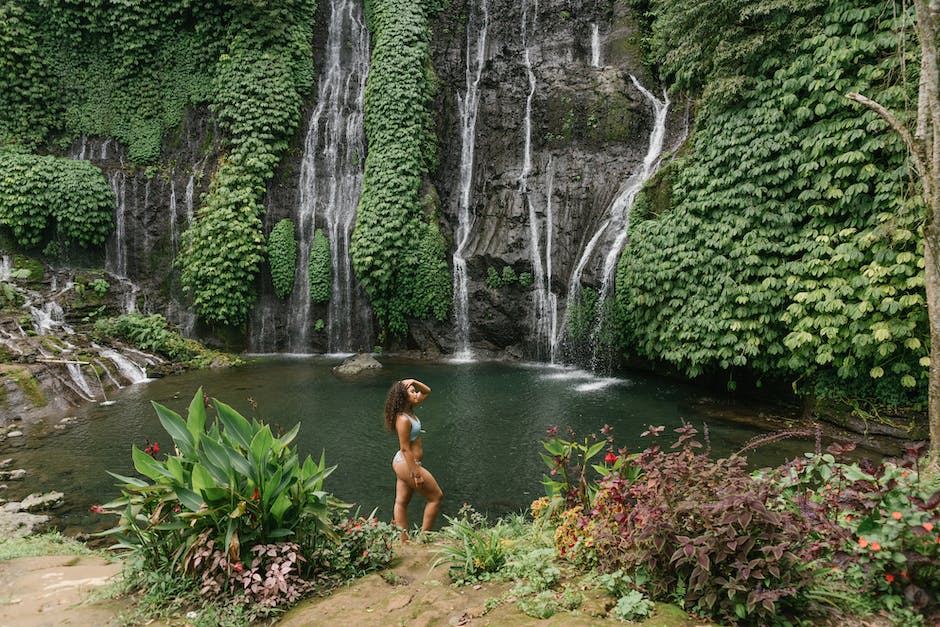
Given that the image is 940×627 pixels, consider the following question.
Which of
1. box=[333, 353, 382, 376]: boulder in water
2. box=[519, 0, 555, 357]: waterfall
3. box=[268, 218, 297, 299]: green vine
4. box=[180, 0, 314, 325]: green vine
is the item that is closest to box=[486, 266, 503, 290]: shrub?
box=[519, 0, 555, 357]: waterfall

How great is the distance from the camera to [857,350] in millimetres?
7664

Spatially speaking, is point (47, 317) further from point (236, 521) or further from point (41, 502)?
point (236, 521)

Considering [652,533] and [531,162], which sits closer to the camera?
[652,533]

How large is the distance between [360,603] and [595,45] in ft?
56.6

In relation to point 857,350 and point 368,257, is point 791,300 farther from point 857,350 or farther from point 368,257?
point 368,257

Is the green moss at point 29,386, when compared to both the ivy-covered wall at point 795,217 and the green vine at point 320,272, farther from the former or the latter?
the ivy-covered wall at point 795,217

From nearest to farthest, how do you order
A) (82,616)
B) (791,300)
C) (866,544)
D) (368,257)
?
(866,544), (82,616), (791,300), (368,257)

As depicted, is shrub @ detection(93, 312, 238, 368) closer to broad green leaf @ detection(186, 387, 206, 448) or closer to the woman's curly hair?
the woman's curly hair

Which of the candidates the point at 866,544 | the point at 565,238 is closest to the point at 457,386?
the point at 565,238

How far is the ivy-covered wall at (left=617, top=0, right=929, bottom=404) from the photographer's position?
7.45m

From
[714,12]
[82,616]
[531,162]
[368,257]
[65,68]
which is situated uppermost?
[65,68]

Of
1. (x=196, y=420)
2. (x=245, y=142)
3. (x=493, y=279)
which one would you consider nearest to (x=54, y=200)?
(x=245, y=142)

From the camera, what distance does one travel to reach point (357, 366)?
13164 millimetres

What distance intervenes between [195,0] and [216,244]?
8374mm
